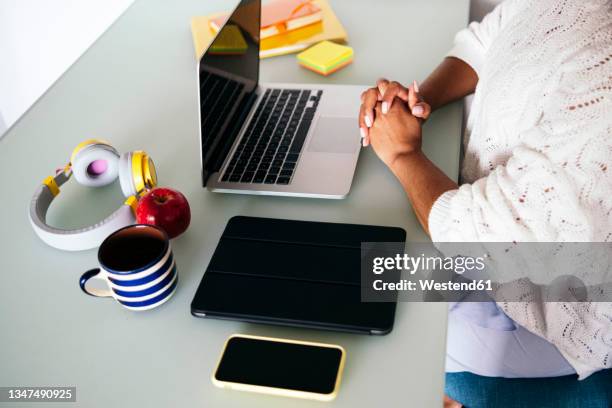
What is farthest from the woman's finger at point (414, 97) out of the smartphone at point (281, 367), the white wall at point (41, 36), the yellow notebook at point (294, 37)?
the white wall at point (41, 36)

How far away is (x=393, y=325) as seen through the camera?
74 centimetres

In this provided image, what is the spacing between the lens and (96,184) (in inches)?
39.5

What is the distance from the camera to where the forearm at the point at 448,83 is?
3.69 ft

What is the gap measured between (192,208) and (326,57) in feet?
1.63

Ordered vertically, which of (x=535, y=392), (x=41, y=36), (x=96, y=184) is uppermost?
(x=96, y=184)

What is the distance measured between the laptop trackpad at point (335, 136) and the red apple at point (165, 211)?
26 cm

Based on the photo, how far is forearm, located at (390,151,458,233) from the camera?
2.86 ft

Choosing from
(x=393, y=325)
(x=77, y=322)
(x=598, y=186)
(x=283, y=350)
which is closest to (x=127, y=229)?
(x=77, y=322)

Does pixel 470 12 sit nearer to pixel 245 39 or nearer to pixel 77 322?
pixel 245 39

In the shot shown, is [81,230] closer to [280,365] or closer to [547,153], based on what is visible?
[280,365]

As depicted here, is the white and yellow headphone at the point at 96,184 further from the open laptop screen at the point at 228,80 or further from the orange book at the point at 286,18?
the orange book at the point at 286,18

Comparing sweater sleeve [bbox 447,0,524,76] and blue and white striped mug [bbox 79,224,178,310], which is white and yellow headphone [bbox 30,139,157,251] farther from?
sweater sleeve [bbox 447,0,524,76]

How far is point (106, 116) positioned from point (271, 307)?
0.62 meters

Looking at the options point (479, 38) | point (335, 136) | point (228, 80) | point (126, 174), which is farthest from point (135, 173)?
point (479, 38)
